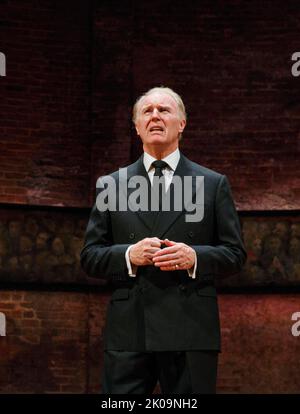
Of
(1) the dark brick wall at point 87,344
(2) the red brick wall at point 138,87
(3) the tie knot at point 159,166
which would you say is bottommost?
(1) the dark brick wall at point 87,344

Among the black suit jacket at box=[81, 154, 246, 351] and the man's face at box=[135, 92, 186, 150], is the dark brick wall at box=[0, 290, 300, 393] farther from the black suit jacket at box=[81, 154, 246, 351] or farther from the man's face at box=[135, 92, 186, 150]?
the man's face at box=[135, 92, 186, 150]

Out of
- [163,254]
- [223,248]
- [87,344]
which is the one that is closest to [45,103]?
[87,344]

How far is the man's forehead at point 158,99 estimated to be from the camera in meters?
3.48

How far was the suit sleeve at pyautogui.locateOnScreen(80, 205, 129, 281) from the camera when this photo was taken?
3314 mm

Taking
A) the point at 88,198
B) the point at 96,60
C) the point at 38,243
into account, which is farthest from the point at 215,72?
the point at 38,243

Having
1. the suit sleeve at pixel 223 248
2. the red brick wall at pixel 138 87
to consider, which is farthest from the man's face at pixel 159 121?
the red brick wall at pixel 138 87

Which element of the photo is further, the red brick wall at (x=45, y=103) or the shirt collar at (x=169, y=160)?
the red brick wall at (x=45, y=103)

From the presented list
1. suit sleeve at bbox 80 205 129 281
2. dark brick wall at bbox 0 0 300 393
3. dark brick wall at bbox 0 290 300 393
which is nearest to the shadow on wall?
→ dark brick wall at bbox 0 0 300 393

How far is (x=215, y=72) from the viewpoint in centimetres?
682

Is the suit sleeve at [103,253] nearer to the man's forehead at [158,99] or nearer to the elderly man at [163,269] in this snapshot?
the elderly man at [163,269]

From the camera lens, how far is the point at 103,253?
3371 mm

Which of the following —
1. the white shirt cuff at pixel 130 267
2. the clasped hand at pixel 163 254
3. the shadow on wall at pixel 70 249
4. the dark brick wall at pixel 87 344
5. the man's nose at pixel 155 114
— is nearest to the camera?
the clasped hand at pixel 163 254

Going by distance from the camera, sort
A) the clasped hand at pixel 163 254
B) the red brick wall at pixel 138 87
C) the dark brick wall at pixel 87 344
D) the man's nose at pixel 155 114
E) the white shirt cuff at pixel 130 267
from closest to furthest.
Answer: the clasped hand at pixel 163 254 → the white shirt cuff at pixel 130 267 → the man's nose at pixel 155 114 → the dark brick wall at pixel 87 344 → the red brick wall at pixel 138 87

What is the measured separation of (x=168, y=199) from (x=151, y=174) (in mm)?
159
